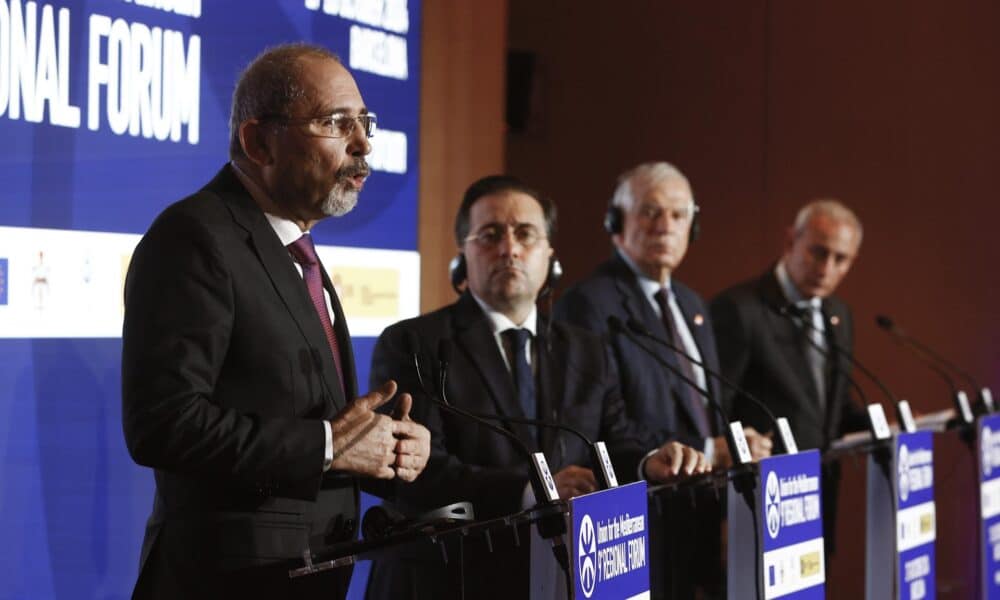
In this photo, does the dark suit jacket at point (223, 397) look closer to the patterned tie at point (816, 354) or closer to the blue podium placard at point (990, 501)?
the blue podium placard at point (990, 501)

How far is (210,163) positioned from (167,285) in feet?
4.82

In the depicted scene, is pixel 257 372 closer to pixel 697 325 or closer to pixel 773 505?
pixel 773 505

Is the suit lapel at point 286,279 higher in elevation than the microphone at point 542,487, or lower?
higher

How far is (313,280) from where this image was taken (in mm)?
2287

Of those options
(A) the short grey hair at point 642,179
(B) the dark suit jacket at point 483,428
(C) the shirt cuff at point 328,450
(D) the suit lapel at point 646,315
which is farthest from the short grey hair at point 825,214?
(C) the shirt cuff at point 328,450

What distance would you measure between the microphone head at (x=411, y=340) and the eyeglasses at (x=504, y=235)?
0.95 ft

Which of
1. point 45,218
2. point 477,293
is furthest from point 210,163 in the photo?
point 477,293

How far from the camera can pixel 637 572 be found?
2258 millimetres

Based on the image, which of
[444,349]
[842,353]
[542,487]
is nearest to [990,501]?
[842,353]

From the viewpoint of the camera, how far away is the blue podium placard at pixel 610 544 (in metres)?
2.04

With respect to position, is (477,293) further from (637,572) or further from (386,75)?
(386,75)

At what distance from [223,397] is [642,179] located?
2106 millimetres

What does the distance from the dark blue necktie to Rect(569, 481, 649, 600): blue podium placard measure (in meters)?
0.61

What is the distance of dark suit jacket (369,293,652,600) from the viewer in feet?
8.38
